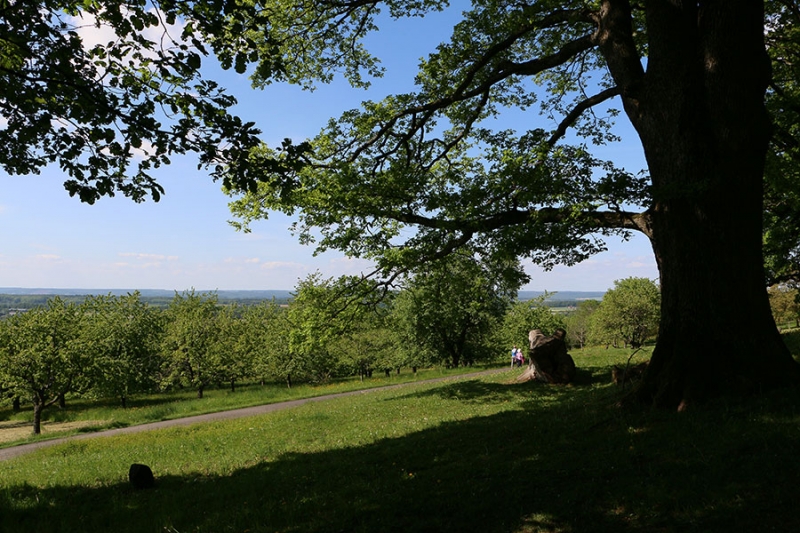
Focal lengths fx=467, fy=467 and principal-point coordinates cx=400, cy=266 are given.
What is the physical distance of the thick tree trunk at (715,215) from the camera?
820cm

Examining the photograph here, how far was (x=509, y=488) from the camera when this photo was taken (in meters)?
6.41

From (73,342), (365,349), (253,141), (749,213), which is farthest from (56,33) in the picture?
(365,349)

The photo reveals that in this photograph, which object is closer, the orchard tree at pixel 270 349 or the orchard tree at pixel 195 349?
the orchard tree at pixel 195 349

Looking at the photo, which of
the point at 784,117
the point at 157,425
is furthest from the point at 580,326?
the point at 157,425

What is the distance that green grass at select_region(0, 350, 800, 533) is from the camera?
5.27 meters

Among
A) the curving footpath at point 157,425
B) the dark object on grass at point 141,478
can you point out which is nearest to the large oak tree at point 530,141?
the dark object on grass at point 141,478

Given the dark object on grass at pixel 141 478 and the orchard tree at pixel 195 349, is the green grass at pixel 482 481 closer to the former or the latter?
the dark object on grass at pixel 141 478

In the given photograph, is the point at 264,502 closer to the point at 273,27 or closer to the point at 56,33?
the point at 56,33

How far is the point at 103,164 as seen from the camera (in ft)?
22.1

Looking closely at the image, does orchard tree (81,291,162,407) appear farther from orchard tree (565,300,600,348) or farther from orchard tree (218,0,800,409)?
orchard tree (565,300,600,348)

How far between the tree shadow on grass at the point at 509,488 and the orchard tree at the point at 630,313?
65905 mm

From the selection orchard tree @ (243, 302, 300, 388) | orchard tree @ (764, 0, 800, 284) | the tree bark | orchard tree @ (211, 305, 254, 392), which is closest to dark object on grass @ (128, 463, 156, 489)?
orchard tree @ (764, 0, 800, 284)

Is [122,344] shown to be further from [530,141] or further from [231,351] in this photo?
[530,141]

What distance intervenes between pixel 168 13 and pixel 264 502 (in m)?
7.49
